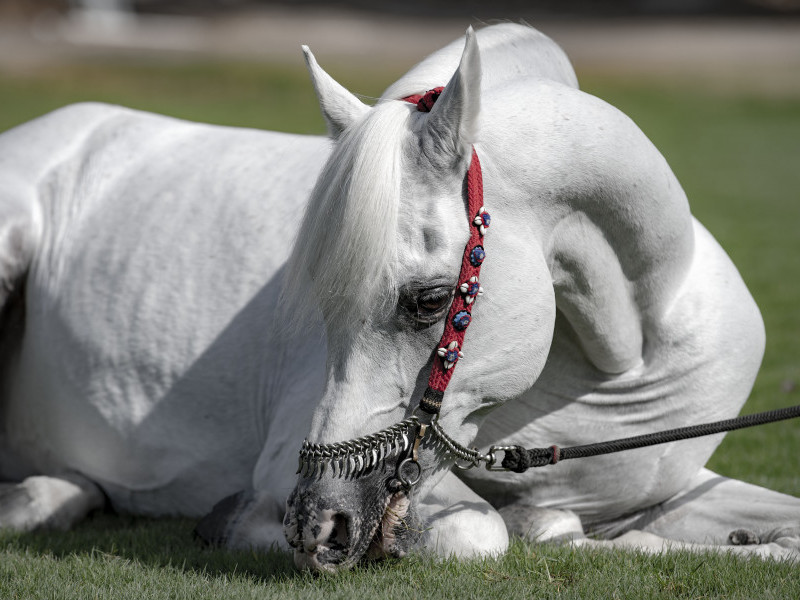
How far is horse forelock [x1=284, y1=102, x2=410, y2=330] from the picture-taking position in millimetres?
2748

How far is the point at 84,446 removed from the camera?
4543mm

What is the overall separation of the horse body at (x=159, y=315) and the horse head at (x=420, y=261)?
3.19 feet

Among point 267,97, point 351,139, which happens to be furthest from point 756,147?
point 351,139

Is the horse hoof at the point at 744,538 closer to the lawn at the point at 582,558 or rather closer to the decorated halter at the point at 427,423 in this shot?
Answer: the lawn at the point at 582,558

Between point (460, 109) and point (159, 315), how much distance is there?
2.09 m

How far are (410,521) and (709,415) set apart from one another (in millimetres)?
1294

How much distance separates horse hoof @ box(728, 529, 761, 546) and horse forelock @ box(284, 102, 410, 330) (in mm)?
1715

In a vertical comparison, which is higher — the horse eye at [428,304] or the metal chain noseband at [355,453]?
the horse eye at [428,304]

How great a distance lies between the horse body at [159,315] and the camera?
4230 millimetres

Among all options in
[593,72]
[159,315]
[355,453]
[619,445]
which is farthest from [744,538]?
[593,72]

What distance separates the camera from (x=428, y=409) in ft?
9.59

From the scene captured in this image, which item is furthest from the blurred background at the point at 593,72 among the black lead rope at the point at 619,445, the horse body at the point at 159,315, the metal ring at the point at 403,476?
the horse body at the point at 159,315

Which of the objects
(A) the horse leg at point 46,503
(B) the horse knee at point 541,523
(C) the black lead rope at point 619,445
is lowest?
(A) the horse leg at point 46,503

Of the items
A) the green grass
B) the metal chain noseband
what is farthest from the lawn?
the metal chain noseband
